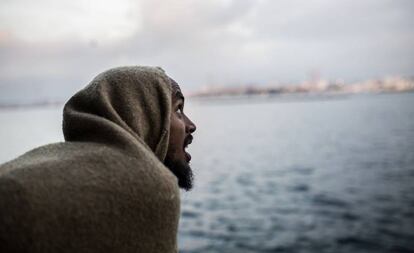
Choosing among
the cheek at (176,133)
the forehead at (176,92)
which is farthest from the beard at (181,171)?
the forehead at (176,92)

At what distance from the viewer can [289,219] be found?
1669 centimetres

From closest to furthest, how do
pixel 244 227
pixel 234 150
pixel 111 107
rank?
pixel 111 107 < pixel 244 227 < pixel 234 150

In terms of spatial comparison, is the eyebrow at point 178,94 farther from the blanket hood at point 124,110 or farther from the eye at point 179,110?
the blanket hood at point 124,110

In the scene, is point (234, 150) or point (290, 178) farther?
point (234, 150)

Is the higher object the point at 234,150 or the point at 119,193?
the point at 119,193

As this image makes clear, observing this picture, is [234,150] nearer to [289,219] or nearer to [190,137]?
[289,219]

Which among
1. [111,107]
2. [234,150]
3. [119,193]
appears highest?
[111,107]

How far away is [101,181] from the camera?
1617 mm

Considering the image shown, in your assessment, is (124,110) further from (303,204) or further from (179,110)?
(303,204)

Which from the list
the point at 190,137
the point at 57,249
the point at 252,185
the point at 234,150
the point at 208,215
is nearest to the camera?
the point at 57,249

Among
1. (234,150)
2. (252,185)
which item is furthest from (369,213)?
(234,150)

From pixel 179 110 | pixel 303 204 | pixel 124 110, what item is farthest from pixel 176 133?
pixel 303 204

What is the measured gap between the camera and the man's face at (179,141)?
2.40 m

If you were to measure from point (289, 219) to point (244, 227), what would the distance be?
2.09 m
